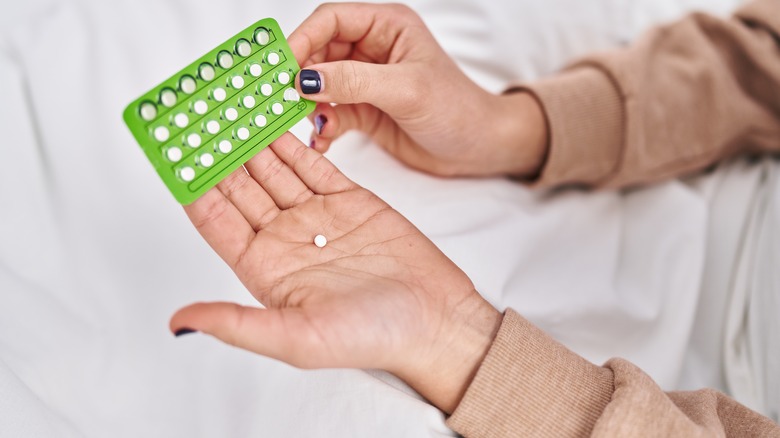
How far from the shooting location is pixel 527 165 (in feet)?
3.04

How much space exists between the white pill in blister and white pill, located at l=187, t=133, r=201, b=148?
0.12 ft

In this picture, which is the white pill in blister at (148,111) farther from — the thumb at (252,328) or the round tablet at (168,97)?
the thumb at (252,328)

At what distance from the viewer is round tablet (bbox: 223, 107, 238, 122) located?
625 mm

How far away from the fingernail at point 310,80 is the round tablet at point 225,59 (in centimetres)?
7

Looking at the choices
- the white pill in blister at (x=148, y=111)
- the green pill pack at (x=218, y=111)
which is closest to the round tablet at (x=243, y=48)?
the green pill pack at (x=218, y=111)

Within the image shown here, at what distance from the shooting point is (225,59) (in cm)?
63

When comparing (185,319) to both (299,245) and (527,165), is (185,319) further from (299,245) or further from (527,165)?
(527,165)

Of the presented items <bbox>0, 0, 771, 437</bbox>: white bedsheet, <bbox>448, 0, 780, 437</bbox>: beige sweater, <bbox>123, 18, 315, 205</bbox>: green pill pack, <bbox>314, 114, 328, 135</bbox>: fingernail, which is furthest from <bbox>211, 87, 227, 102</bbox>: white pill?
<bbox>448, 0, 780, 437</bbox>: beige sweater

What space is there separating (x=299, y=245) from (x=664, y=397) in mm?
360

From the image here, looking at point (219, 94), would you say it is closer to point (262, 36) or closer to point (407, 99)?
point (262, 36)

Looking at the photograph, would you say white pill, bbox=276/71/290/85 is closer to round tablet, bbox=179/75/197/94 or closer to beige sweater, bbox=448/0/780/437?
round tablet, bbox=179/75/197/94

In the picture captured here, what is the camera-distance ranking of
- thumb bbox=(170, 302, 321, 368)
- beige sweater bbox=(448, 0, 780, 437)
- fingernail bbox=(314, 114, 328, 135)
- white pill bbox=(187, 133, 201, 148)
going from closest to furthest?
1. thumb bbox=(170, 302, 321, 368)
2. white pill bbox=(187, 133, 201, 148)
3. fingernail bbox=(314, 114, 328, 135)
4. beige sweater bbox=(448, 0, 780, 437)

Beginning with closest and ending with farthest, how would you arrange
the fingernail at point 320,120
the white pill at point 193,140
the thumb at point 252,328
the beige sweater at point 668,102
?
the thumb at point 252,328 < the white pill at point 193,140 < the fingernail at point 320,120 < the beige sweater at point 668,102

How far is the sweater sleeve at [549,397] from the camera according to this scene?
A: 0.58m
